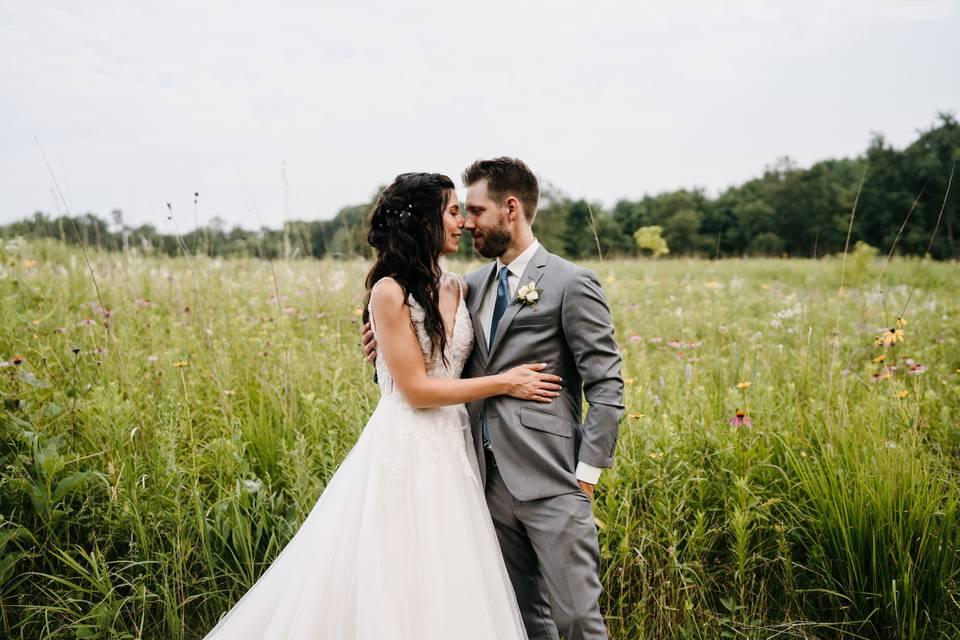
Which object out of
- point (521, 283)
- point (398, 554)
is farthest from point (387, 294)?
point (398, 554)

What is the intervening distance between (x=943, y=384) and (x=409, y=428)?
4.32m

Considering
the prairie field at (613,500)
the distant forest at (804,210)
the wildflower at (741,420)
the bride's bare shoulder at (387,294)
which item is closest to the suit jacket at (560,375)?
the bride's bare shoulder at (387,294)

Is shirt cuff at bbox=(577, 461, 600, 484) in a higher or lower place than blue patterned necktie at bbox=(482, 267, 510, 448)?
lower

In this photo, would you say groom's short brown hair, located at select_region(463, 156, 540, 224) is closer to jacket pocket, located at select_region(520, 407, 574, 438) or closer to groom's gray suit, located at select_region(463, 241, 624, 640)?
groom's gray suit, located at select_region(463, 241, 624, 640)

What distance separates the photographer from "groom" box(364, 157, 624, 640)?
7.63 ft

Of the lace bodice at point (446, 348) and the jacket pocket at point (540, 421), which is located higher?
the lace bodice at point (446, 348)

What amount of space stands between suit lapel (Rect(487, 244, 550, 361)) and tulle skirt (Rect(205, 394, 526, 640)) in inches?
18.1

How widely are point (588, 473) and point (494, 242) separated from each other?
3.56 ft

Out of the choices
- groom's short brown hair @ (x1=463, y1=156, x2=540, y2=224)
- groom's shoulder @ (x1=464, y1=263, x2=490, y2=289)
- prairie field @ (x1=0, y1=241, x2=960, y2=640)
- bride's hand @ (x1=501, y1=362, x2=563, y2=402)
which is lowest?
prairie field @ (x1=0, y1=241, x2=960, y2=640)

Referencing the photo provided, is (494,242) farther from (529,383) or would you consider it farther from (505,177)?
(529,383)

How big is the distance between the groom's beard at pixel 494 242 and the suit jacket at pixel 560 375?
0.55 feet

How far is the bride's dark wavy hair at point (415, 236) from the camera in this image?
256cm

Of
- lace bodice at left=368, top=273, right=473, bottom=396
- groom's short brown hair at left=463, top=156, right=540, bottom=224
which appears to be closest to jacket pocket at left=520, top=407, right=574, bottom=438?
lace bodice at left=368, top=273, right=473, bottom=396

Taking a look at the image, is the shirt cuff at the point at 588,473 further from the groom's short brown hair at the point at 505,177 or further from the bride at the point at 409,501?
the groom's short brown hair at the point at 505,177
